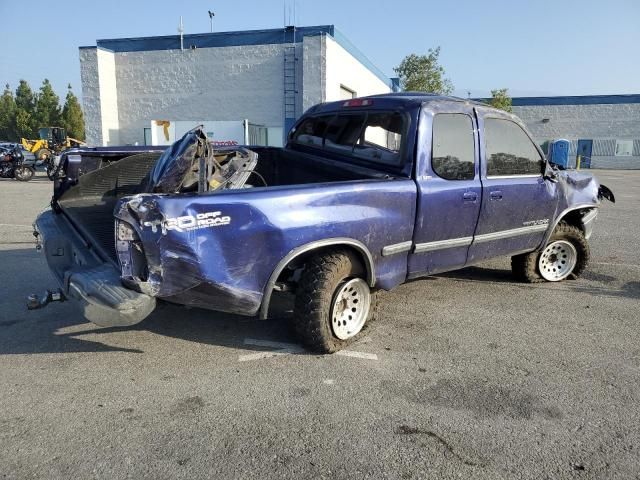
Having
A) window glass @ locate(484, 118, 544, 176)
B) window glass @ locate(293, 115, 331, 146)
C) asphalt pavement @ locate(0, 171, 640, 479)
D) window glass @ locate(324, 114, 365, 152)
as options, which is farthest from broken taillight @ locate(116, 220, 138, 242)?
window glass @ locate(484, 118, 544, 176)

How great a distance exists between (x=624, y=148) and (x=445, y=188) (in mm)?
43746

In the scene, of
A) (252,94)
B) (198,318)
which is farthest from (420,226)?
(252,94)

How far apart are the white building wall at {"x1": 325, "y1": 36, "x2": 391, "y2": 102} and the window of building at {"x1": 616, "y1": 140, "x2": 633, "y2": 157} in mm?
23106

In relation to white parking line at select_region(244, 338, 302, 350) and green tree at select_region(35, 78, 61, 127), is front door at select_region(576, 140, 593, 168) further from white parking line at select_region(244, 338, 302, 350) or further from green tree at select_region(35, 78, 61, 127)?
green tree at select_region(35, 78, 61, 127)

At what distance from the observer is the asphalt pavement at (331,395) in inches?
102

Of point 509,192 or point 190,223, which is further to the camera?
point 509,192

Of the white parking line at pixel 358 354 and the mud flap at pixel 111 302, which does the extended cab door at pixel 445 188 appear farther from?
the mud flap at pixel 111 302

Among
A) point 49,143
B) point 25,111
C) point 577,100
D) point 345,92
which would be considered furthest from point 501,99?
point 25,111

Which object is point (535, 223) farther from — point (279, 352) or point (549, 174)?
point (279, 352)

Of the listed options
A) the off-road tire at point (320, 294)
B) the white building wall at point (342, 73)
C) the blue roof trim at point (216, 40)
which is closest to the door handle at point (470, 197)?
the off-road tire at point (320, 294)

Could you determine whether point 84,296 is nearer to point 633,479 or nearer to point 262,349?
point 262,349

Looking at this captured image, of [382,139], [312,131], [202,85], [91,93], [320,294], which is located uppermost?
[202,85]

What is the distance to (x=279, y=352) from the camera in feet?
12.8

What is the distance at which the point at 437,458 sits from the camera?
263 cm
